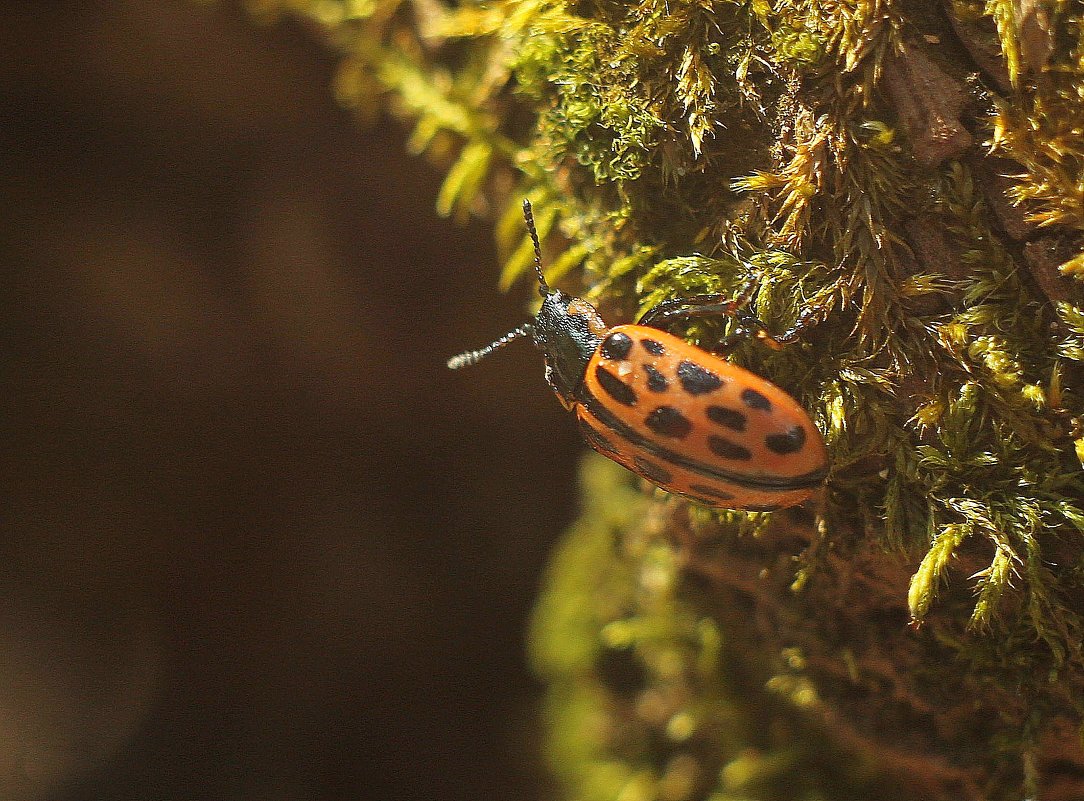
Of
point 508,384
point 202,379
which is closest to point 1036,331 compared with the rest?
point 508,384

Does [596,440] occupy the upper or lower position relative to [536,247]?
lower

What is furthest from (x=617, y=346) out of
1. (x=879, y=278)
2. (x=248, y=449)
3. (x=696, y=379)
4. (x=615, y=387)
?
(x=248, y=449)

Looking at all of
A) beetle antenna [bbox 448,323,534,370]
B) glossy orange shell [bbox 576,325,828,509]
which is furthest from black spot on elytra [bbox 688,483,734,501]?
beetle antenna [bbox 448,323,534,370]

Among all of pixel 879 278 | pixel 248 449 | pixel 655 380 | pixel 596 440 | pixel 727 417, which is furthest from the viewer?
pixel 248 449

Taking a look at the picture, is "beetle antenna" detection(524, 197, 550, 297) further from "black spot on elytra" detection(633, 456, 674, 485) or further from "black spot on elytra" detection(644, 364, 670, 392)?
"black spot on elytra" detection(633, 456, 674, 485)

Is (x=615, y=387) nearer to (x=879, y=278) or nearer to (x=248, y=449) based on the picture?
(x=879, y=278)

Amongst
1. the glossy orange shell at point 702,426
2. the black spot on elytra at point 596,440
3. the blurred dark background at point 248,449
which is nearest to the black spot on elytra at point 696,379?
the glossy orange shell at point 702,426
